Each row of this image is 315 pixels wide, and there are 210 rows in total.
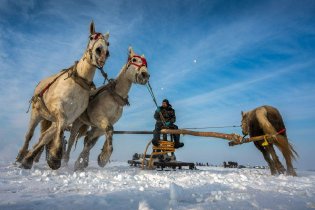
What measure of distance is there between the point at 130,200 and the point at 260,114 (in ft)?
19.8

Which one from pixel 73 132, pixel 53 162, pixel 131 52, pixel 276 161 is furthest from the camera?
pixel 73 132

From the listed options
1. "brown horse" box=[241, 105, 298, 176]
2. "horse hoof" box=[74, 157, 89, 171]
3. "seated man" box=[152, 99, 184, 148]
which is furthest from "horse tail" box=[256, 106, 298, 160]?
"horse hoof" box=[74, 157, 89, 171]

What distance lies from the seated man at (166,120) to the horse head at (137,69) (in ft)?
4.64

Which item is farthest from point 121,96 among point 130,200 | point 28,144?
point 130,200

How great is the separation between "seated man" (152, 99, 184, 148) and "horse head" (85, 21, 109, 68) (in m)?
2.70

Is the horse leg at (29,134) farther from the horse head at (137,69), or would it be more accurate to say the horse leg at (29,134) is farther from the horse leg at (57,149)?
the horse head at (137,69)

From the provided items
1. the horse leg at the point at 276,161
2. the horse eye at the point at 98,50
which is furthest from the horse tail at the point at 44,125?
the horse leg at the point at 276,161

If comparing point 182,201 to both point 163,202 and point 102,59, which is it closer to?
point 163,202

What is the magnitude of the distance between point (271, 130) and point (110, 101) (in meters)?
4.51

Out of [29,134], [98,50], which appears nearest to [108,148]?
[98,50]

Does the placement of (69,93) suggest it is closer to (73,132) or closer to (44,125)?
(73,132)

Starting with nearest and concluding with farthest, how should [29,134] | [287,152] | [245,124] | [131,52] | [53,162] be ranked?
[53,162] < [287,152] < [131,52] < [29,134] < [245,124]

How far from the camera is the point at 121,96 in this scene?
24.3 feet

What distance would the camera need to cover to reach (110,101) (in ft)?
23.9
